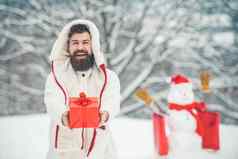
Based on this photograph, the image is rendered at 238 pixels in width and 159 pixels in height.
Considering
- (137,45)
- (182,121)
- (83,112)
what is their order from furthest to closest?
(137,45), (182,121), (83,112)

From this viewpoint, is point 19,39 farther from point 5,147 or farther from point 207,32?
point 207,32

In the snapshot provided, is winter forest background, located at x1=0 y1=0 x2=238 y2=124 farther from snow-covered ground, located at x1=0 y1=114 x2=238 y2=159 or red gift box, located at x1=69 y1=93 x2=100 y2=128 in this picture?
red gift box, located at x1=69 y1=93 x2=100 y2=128

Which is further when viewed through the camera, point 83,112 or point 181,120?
point 181,120

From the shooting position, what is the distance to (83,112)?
3.64 ft

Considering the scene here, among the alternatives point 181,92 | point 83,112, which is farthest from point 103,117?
point 181,92

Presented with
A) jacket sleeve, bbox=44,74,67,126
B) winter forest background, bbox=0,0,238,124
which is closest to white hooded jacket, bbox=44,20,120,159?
jacket sleeve, bbox=44,74,67,126

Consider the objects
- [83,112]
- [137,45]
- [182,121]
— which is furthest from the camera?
[137,45]

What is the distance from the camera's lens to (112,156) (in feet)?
3.86

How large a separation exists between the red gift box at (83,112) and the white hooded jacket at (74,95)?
25mm

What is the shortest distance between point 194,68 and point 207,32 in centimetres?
16

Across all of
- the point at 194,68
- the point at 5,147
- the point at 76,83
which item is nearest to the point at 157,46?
the point at 194,68

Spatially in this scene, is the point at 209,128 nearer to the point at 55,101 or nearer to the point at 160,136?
the point at 160,136

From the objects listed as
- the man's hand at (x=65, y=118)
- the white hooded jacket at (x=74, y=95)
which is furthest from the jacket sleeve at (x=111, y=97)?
the man's hand at (x=65, y=118)

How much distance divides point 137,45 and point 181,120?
429mm
